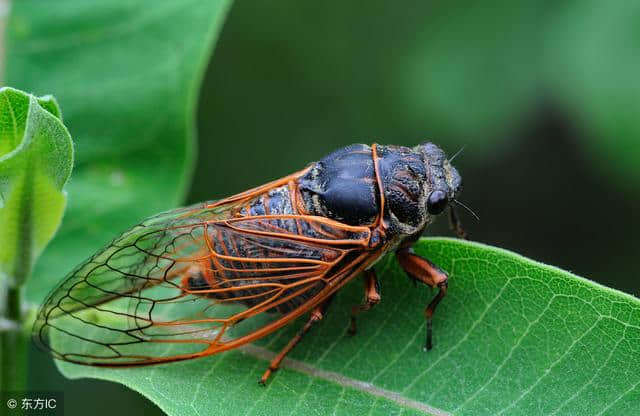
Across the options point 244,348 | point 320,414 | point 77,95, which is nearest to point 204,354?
point 244,348

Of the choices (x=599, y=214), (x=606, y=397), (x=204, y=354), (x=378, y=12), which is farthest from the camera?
(x=378, y=12)

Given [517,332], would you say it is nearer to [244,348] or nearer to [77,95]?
[244,348]

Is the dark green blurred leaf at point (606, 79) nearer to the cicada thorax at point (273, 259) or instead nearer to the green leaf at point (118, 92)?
the cicada thorax at point (273, 259)

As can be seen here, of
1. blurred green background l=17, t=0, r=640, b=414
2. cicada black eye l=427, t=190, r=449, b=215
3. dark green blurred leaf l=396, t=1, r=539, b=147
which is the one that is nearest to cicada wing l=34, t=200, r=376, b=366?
cicada black eye l=427, t=190, r=449, b=215

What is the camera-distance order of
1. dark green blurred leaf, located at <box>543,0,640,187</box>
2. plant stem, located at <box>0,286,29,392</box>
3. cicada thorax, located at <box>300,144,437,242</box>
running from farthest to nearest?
dark green blurred leaf, located at <box>543,0,640,187</box> < cicada thorax, located at <box>300,144,437,242</box> < plant stem, located at <box>0,286,29,392</box>

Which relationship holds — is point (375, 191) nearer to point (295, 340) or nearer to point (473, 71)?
point (295, 340)

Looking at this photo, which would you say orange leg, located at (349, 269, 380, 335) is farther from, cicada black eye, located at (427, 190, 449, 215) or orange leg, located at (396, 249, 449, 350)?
cicada black eye, located at (427, 190, 449, 215)
